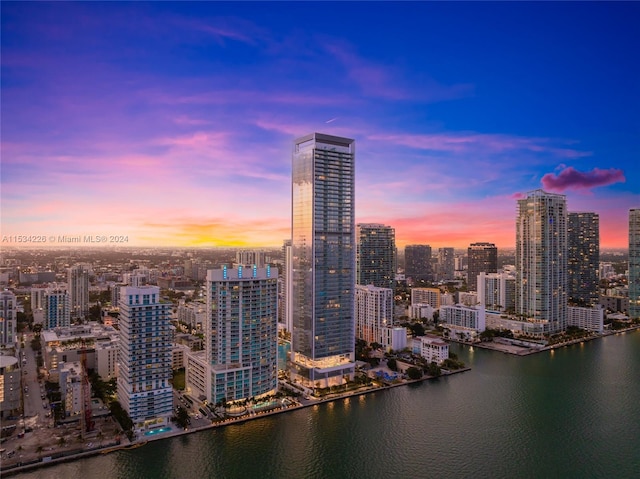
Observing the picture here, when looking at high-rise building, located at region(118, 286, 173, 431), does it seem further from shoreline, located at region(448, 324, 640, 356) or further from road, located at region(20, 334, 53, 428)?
shoreline, located at region(448, 324, 640, 356)

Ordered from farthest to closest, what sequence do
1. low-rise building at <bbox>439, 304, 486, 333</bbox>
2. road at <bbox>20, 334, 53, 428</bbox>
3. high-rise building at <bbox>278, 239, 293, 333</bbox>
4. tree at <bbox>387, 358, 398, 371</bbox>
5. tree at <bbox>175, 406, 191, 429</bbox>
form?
low-rise building at <bbox>439, 304, 486, 333</bbox> → high-rise building at <bbox>278, 239, 293, 333</bbox> → tree at <bbox>387, 358, 398, 371</bbox> → road at <bbox>20, 334, 53, 428</bbox> → tree at <bbox>175, 406, 191, 429</bbox>

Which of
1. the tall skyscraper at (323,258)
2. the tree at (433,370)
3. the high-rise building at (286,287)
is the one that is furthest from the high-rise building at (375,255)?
the tall skyscraper at (323,258)

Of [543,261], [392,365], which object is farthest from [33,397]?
[543,261]

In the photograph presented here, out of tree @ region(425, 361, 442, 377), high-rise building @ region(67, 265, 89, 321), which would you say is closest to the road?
high-rise building @ region(67, 265, 89, 321)

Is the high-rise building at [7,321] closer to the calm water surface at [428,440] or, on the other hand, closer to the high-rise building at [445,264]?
the calm water surface at [428,440]

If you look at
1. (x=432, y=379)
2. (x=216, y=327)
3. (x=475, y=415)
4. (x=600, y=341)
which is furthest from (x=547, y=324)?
(x=216, y=327)

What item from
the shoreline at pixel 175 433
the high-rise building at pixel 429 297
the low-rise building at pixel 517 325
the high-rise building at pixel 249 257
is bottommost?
the shoreline at pixel 175 433
